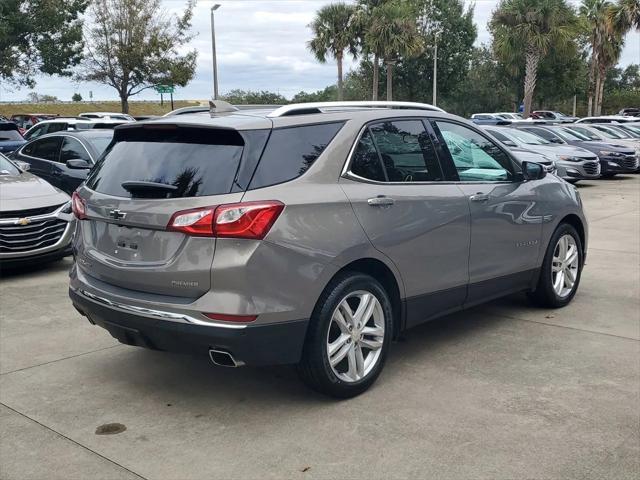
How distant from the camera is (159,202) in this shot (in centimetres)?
387

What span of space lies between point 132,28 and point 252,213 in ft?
106

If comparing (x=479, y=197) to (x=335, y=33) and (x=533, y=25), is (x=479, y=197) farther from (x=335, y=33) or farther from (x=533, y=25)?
(x=335, y=33)

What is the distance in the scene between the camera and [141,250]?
393 centimetres

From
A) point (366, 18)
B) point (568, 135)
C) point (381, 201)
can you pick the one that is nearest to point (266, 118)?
point (381, 201)

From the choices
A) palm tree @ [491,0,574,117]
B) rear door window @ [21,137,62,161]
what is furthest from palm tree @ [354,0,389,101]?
rear door window @ [21,137,62,161]

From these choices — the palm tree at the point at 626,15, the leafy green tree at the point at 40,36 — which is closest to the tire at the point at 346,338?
the leafy green tree at the point at 40,36

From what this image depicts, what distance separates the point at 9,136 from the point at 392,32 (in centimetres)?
2891

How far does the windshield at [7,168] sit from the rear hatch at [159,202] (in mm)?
4974

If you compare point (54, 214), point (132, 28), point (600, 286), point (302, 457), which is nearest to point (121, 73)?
point (132, 28)

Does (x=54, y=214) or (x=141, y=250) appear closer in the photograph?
(x=141, y=250)

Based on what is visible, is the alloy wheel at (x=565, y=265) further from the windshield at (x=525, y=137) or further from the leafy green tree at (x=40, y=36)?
the leafy green tree at (x=40, y=36)

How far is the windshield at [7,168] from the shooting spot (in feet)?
28.6

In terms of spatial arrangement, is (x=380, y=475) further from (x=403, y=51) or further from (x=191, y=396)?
(x=403, y=51)

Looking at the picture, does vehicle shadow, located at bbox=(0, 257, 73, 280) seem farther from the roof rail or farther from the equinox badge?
the roof rail
